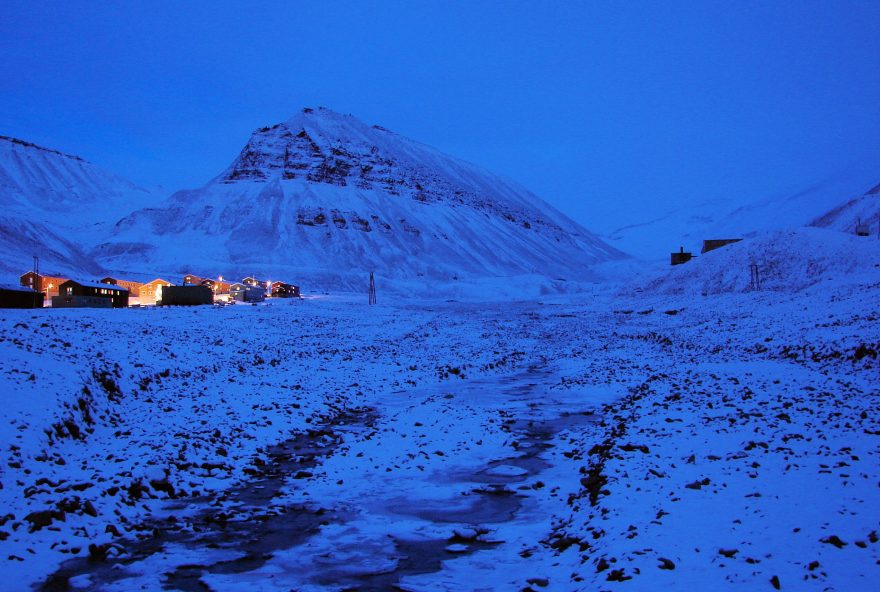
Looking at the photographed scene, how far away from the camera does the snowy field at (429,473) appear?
738 cm

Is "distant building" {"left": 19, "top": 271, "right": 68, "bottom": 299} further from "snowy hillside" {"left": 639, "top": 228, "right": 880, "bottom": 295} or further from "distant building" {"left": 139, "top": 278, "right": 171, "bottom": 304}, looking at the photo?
"snowy hillside" {"left": 639, "top": 228, "right": 880, "bottom": 295}

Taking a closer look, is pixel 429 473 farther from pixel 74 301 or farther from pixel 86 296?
pixel 86 296

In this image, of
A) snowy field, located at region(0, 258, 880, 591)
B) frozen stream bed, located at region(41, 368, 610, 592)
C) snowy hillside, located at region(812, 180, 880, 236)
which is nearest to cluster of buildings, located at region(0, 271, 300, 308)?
snowy field, located at region(0, 258, 880, 591)

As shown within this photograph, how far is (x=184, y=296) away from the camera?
206ft

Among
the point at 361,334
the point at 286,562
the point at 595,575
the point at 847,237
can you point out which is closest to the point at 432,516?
the point at 286,562

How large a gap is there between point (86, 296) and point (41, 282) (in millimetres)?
15339

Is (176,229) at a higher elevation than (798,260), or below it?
higher

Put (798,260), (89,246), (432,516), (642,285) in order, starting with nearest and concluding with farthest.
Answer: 1. (432,516)
2. (798,260)
3. (642,285)
4. (89,246)

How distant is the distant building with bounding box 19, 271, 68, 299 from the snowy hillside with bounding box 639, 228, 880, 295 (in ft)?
221

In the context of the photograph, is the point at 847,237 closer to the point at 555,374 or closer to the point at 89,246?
the point at 555,374

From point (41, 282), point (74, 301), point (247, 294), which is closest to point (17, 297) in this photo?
point (74, 301)

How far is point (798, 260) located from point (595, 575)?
6370 centimetres

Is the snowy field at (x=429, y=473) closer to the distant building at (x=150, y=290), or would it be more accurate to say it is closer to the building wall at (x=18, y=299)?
the building wall at (x=18, y=299)

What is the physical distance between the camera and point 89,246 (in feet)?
584
